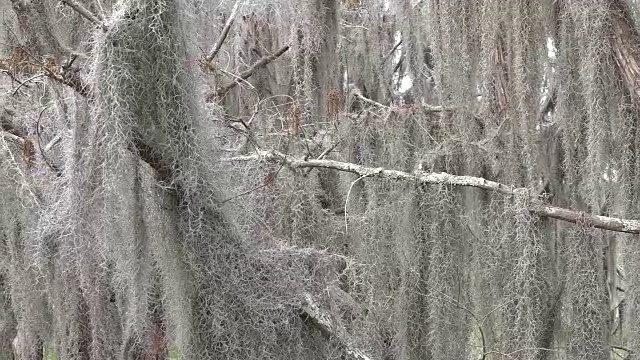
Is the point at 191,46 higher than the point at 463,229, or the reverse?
the point at 191,46

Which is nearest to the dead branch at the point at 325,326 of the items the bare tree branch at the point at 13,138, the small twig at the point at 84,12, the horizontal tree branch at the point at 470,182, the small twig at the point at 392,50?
the horizontal tree branch at the point at 470,182

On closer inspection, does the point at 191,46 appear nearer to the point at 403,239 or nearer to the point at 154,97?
the point at 154,97

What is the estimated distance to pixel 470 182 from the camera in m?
3.66

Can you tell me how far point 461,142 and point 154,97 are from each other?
206cm

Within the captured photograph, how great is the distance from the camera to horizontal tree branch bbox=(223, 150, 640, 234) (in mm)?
3336

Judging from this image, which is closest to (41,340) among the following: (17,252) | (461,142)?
(17,252)

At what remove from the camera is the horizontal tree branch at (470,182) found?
334cm

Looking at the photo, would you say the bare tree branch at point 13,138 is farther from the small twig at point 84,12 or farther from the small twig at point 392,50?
the small twig at point 392,50

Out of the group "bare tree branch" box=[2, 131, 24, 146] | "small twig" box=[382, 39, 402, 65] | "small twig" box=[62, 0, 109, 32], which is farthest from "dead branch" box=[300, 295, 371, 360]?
"small twig" box=[382, 39, 402, 65]

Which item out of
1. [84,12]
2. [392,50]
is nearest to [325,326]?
[84,12]

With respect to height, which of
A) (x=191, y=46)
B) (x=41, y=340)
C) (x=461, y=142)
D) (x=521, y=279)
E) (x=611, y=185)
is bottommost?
(x=41, y=340)

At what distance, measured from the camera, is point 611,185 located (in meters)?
3.51

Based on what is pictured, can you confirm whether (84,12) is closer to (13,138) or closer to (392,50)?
(13,138)

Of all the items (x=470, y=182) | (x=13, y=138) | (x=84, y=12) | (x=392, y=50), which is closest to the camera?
(x=84, y=12)
